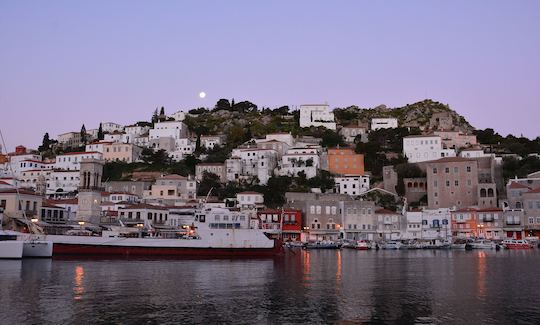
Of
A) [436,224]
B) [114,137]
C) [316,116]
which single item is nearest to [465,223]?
[436,224]

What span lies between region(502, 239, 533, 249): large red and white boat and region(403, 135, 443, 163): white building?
2361 cm

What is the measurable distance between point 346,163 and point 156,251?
165 feet

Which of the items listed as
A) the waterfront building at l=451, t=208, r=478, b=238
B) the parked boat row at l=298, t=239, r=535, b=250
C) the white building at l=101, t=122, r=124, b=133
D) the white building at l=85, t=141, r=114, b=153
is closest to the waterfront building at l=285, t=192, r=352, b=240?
the parked boat row at l=298, t=239, r=535, b=250

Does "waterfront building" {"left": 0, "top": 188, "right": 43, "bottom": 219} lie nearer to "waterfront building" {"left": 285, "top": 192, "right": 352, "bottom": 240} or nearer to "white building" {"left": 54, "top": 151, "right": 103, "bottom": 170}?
"waterfront building" {"left": 285, "top": 192, "right": 352, "bottom": 240}

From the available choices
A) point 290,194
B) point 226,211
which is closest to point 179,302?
point 226,211

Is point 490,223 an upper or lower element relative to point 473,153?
lower

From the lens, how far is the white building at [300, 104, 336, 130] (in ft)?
366

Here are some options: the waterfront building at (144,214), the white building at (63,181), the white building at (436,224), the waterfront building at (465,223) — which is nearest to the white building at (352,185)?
the white building at (436,224)

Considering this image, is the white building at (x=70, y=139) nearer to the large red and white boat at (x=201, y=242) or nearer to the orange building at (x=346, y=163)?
the orange building at (x=346, y=163)

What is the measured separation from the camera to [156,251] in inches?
1684

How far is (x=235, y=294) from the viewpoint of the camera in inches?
853

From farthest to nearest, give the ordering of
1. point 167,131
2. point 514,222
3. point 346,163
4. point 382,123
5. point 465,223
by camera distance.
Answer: point 382,123 < point 167,131 < point 346,163 < point 465,223 < point 514,222

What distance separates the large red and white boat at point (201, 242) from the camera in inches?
1656

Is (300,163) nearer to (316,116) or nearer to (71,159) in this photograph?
(316,116)
